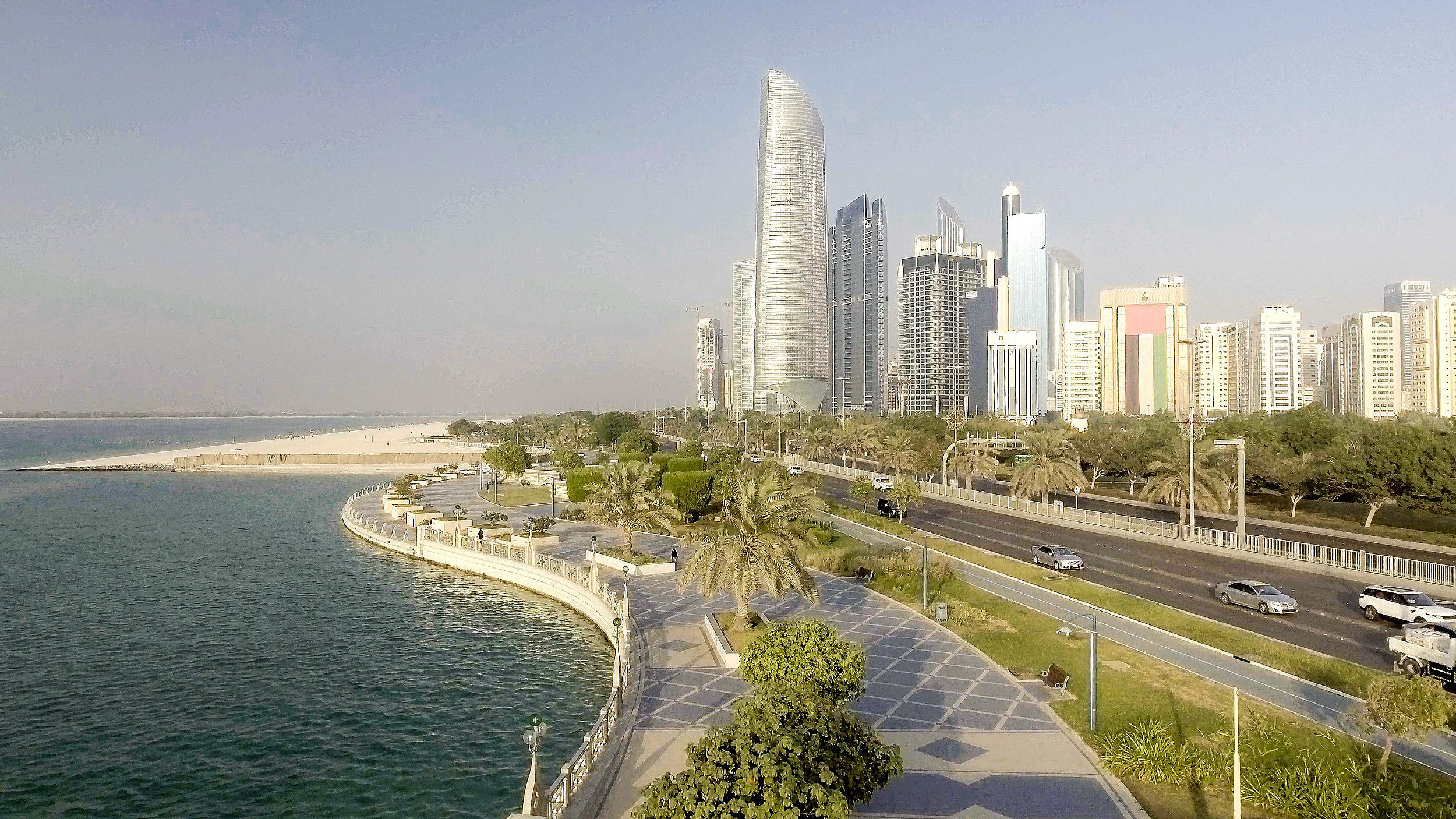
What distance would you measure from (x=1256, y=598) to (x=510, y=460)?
169ft

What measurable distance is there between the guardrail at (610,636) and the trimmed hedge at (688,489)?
11.0 m

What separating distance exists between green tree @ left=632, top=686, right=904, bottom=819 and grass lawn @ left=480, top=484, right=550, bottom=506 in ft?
155

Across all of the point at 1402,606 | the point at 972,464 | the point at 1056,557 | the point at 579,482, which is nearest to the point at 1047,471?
the point at 972,464

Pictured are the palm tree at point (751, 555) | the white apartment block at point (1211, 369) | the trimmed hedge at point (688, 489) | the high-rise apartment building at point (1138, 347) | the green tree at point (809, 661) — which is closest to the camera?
the green tree at point (809, 661)

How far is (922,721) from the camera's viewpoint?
54.0ft

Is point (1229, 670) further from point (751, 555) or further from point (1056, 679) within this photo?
point (751, 555)

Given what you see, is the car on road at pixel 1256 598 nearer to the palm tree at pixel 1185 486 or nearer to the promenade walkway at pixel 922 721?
the promenade walkway at pixel 922 721

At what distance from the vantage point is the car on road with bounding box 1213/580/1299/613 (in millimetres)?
24906

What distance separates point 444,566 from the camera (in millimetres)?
38375

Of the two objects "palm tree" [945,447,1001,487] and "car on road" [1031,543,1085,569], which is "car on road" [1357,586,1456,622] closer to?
"car on road" [1031,543,1085,569]

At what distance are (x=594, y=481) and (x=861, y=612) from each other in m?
27.0

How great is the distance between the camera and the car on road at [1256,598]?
2491 cm

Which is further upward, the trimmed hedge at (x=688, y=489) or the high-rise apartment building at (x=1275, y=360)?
Answer: the high-rise apartment building at (x=1275, y=360)

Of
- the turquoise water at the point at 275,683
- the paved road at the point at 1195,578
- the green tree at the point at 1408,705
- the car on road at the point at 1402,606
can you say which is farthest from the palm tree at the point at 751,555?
the car on road at the point at 1402,606
